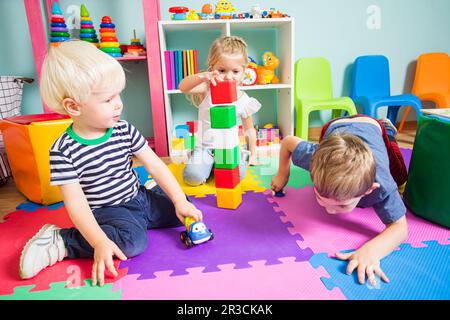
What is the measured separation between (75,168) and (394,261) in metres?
0.86

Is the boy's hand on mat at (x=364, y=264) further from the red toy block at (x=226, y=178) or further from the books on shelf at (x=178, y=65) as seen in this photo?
the books on shelf at (x=178, y=65)

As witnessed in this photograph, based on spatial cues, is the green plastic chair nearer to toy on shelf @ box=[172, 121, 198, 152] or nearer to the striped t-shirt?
toy on shelf @ box=[172, 121, 198, 152]

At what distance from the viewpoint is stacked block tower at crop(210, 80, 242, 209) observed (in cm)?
107

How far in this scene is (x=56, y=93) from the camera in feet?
2.52

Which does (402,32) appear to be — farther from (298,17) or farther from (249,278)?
(249,278)

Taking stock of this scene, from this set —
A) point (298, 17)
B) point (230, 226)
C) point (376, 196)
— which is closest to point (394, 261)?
point (376, 196)

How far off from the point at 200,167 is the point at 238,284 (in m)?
0.74

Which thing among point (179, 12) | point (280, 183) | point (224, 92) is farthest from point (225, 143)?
point (179, 12)

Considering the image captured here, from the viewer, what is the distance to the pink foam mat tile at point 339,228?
2.94 feet

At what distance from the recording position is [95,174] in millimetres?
890

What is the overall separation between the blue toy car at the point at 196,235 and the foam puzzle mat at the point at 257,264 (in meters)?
0.03

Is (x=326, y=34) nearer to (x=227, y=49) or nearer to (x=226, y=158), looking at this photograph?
(x=227, y=49)

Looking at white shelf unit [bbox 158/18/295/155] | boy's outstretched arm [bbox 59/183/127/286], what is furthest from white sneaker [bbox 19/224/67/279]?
white shelf unit [bbox 158/18/295/155]
